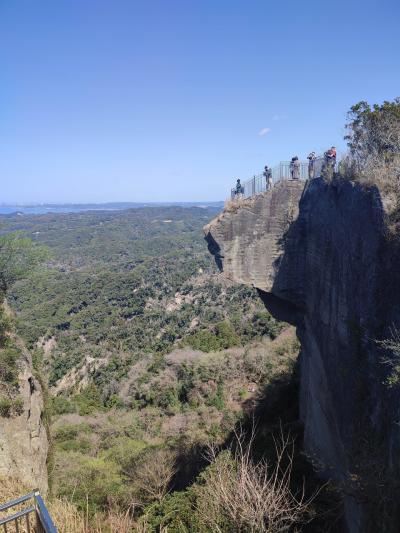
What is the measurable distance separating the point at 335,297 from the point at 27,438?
1086 cm

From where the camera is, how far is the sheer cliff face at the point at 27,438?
433 inches

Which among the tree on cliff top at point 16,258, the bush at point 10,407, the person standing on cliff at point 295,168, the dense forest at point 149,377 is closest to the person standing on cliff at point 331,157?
the person standing on cliff at point 295,168

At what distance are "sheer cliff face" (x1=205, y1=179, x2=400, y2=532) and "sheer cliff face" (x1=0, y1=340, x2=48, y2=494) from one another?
7969 mm

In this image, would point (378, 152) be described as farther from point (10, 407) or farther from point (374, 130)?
point (10, 407)

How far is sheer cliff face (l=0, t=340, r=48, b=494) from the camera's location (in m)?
11.0

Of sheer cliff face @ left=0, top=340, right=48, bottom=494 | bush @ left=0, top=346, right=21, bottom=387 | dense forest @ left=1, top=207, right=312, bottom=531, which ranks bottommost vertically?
dense forest @ left=1, top=207, right=312, bottom=531

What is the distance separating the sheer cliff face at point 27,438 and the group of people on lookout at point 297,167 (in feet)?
35.6

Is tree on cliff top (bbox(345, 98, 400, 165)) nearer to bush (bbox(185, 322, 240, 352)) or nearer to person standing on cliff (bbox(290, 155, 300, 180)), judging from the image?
person standing on cliff (bbox(290, 155, 300, 180))

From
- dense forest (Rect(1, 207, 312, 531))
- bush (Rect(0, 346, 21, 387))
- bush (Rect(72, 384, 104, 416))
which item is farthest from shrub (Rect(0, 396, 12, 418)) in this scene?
bush (Rect(72, 384, 104, 416))

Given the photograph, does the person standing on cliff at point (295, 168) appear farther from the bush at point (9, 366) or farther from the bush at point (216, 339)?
the bush at point (216, 339)

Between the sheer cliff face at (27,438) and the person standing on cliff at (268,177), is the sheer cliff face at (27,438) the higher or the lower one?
the lower one

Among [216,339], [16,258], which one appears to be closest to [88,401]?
[216,339]

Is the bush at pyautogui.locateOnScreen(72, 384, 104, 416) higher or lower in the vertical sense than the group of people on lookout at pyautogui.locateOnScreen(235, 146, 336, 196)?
lower

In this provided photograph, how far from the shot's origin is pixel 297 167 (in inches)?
536
